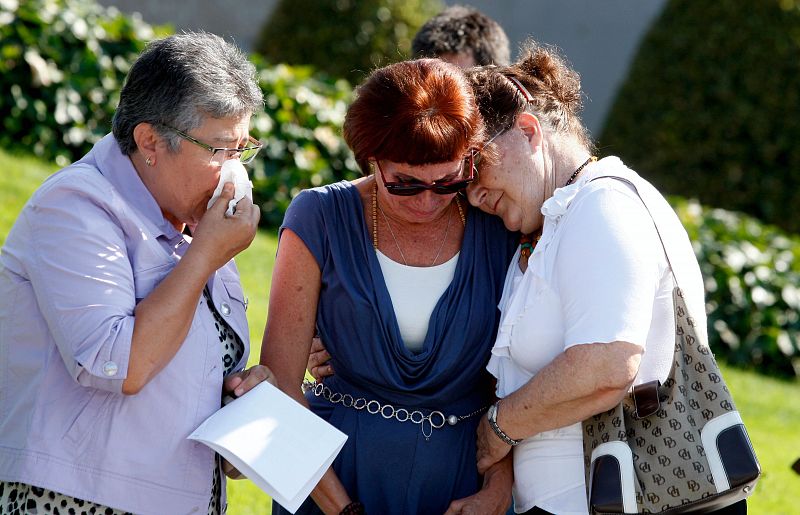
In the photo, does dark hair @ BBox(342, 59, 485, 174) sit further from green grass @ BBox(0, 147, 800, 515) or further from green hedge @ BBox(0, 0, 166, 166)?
green hedge @ BBox(0, 0, 166, 166)

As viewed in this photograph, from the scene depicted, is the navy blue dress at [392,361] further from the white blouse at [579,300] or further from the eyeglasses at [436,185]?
the eyeglasses at [436,185]

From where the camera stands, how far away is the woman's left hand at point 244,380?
2818mm

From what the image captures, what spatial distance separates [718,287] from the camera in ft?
27.1

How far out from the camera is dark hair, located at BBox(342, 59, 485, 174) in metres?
2.90

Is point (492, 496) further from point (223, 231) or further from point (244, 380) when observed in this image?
point (223, 231)

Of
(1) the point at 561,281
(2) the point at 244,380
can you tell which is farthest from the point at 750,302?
(2) the point at 244,380

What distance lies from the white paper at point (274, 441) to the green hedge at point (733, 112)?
941 centimetres

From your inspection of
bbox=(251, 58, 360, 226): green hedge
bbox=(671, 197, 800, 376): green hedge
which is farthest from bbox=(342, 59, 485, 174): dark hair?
bbox=(671, 197, 800, 376): green hedge

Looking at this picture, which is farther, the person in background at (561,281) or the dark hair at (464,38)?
the dark hair at (464,38)

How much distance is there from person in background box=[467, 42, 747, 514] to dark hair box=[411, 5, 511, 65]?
158cm

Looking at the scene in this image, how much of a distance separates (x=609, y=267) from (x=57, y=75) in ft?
19.8

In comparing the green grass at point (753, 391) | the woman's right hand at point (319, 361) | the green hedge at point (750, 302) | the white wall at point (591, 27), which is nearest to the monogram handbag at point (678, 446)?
the woman's right hand at point (319, 361)

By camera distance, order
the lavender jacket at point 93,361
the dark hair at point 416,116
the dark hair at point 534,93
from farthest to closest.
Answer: the dark hair at point 534,93
the dark hair at point 416,116
the lavender jacket at point 93,361

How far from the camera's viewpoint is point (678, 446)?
269cm
